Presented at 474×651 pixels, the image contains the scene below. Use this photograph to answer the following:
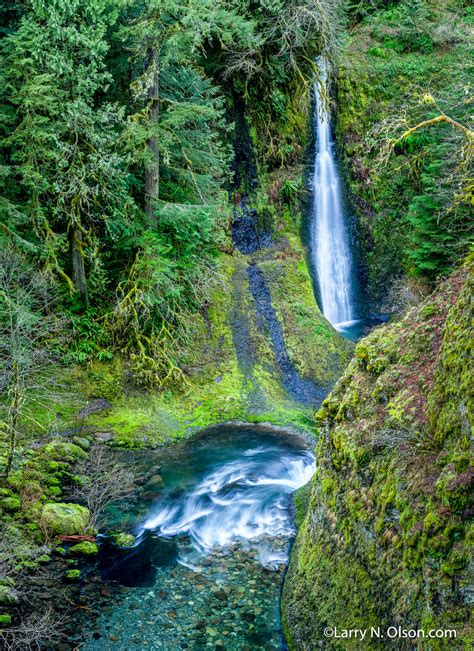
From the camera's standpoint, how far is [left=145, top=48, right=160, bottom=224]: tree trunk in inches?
510

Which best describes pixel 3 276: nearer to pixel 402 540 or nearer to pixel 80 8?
pixel 80 8

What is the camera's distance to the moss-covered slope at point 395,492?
157 inches

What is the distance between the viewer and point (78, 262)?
12672 millimetres

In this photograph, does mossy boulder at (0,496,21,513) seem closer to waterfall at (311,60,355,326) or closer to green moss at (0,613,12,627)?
green moss at (0,613,12,627)

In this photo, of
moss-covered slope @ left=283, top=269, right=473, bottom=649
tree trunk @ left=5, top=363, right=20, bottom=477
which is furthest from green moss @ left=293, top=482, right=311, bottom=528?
tree trunk @ left=5, top=363, right=20, bottom=477

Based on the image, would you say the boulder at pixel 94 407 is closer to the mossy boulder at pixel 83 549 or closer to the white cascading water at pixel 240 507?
the white cascading water at pixel 240 507

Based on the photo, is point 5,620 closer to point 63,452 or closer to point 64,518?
point 64,518

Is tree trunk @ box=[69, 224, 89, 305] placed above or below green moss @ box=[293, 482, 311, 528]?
above

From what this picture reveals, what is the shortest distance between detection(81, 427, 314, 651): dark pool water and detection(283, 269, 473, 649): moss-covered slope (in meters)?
0.68

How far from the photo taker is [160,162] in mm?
14195

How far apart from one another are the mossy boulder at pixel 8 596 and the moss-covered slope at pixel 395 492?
11.4 ft

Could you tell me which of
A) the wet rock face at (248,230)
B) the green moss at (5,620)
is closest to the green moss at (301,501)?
the green moss at (5,620)

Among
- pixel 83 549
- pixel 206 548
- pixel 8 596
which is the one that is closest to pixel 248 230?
pixel 206 548

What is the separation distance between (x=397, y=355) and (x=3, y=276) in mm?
7331
